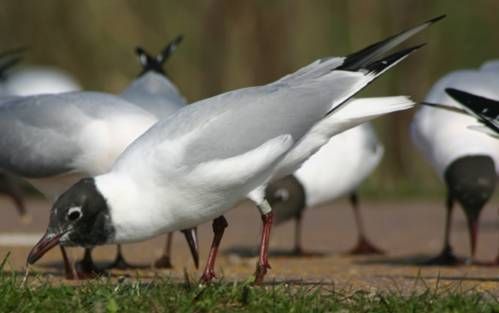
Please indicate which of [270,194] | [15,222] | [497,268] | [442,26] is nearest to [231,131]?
[497,268]

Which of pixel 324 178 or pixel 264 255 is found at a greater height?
pixel 264 255

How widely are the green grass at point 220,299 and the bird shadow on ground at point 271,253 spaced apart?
171 inches

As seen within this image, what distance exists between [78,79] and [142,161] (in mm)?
10201

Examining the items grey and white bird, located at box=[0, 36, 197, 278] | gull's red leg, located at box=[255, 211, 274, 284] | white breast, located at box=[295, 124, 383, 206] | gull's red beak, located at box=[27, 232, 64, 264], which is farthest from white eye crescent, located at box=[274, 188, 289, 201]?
gull's red beak, located at box=[27, 232, 64, 264]

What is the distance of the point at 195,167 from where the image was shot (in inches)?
248

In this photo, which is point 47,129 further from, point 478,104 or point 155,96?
point 478,104

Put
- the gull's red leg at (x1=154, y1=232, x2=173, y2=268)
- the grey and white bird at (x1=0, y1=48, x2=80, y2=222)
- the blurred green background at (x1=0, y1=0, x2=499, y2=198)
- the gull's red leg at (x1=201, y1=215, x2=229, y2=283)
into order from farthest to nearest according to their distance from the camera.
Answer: the blurred green background at (x1=0, y1=0, x2=499, y2=198) → the grey and white bird at (x1=0, y1=48, x2=80, y2=222) → the gull's red leg at (x1=154, y1=232, x2=173, y2=268) → the gull's red leg at (x1=201, y1=215, x2=229, y2=283)

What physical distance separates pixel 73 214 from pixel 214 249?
825mm

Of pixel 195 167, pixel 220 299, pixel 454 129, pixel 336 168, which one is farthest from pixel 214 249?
pixel 336 168

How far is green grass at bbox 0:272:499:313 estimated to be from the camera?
5.62 metres

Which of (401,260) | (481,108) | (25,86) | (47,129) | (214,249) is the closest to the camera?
(214,249)

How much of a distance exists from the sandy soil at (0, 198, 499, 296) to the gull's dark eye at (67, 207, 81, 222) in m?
0.74

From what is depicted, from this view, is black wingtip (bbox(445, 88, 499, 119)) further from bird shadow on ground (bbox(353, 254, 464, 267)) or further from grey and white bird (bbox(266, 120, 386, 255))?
grey and white bird (bbox(266, 120, 386, 255))

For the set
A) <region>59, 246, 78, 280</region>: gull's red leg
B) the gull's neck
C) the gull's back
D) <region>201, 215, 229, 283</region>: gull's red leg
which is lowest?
<region>59, 246, 78, 280</region>: gull's red leg
